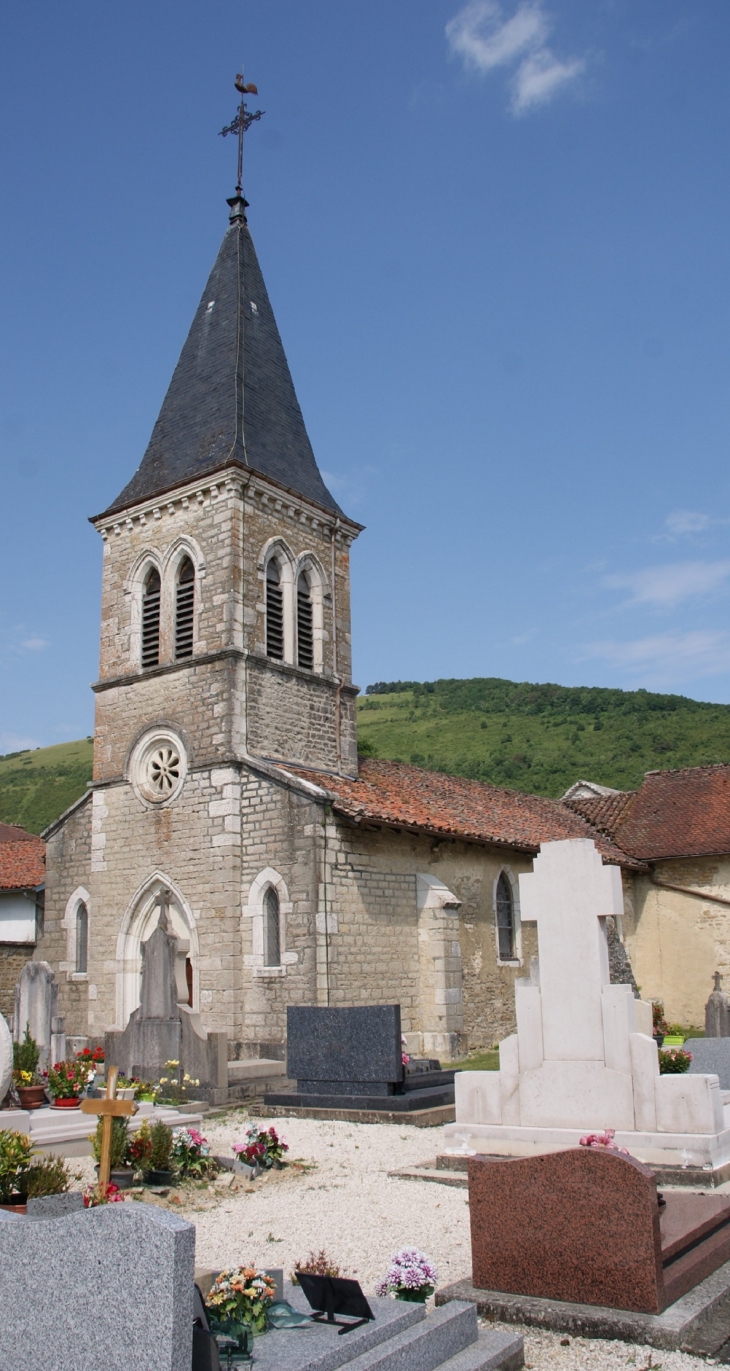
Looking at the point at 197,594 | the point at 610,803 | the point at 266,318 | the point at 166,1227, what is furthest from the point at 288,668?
the point at 166,1227

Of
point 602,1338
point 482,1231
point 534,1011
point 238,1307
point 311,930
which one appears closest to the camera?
point 238,1307

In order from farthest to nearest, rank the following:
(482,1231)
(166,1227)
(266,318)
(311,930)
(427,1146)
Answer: (266,318)
(311,930)
(427,1146)
(482,1231)
(166,1227)

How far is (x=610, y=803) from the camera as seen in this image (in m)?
30.9

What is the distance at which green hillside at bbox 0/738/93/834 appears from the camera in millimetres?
61656

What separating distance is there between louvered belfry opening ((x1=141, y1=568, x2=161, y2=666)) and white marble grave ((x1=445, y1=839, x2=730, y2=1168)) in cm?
1288

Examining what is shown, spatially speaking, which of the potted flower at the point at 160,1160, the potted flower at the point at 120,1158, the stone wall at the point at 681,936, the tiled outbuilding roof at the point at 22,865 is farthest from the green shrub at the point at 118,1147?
the stone wall at the point at 681,936

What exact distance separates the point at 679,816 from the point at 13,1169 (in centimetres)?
2373

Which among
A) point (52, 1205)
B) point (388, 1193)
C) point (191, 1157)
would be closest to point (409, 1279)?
point (52, 1205)

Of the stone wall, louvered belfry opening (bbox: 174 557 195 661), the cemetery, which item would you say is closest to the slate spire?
louvered belfry opening (bbox: 174 557 195 661)

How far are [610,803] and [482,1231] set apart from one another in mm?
26168

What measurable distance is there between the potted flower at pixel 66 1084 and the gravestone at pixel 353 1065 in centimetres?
276

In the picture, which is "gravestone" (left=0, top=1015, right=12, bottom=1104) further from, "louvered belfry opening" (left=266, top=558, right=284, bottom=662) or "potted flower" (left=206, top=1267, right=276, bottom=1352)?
"louvered belfry opening" (left=266, top=558, right=284, bottom=662)

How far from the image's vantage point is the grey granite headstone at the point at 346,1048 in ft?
42.3

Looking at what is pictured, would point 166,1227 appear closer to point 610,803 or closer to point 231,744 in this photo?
point 231,744
